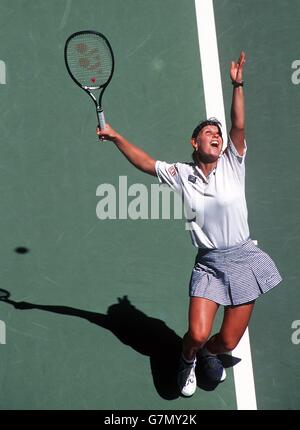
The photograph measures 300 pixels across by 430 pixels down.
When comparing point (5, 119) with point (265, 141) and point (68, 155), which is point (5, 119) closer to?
point (68, 155)

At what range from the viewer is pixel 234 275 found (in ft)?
17.7

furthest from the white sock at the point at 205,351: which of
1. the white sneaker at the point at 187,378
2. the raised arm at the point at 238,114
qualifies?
the raised arm at the point at 238,114

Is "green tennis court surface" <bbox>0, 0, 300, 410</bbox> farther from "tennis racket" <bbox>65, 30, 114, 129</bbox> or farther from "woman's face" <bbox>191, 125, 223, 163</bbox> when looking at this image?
"woman's face" <bbox>191, 125, 223, 163</bbox>

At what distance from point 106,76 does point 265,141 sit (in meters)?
1.94

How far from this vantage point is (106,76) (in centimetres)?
604

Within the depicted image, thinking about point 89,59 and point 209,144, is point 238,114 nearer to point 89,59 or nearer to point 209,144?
point 209,144

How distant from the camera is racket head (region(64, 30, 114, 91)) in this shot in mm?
5961

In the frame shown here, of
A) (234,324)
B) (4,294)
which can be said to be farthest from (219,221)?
(4,294)

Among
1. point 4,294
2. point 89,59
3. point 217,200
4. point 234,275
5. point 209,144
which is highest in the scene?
point 89,59

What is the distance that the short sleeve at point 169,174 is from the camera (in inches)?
215

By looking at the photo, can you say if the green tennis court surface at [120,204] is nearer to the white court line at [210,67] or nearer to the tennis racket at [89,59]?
the white court line at [210,67]

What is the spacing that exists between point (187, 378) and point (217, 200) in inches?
63.4

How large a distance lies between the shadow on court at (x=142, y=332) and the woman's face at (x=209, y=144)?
1774 millimetres

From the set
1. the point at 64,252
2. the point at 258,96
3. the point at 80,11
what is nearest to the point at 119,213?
the point at 64,252
